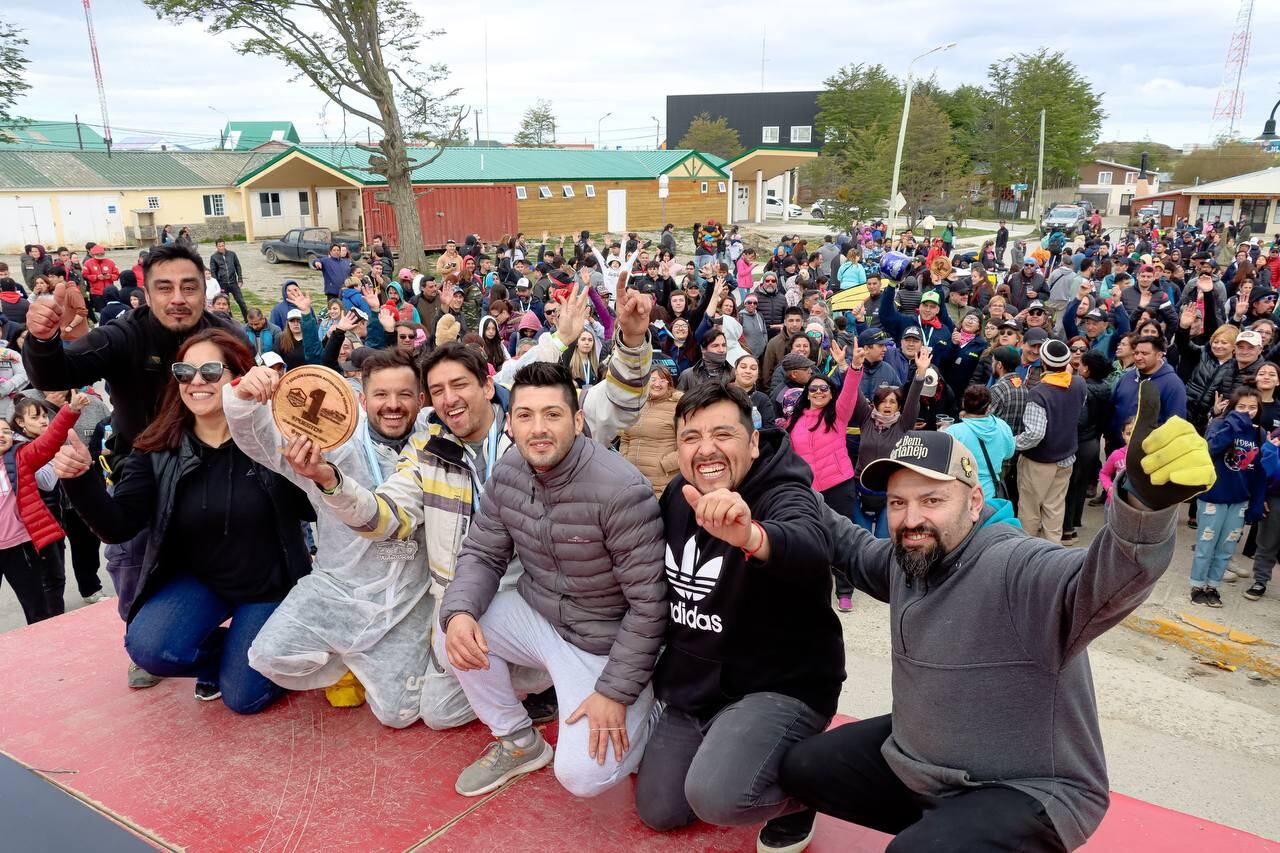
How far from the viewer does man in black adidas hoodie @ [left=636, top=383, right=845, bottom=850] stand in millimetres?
2619

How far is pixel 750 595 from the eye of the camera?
2.77m

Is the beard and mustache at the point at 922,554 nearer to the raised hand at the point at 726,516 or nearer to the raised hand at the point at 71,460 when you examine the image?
the raised hand at the point at 726,516

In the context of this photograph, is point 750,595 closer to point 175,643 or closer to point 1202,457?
point 1202,457

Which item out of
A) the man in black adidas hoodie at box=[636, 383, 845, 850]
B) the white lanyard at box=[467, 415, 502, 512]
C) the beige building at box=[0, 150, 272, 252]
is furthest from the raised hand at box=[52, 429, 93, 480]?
the beige building at box=[0, 150, 272, 252]

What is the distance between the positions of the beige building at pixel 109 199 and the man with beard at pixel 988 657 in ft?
118

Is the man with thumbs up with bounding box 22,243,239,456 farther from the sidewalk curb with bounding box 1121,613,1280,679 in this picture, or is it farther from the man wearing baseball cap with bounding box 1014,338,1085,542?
the sidewalk curb with bounding box 1121,613,1280,679

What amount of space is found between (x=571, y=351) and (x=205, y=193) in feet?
Result: 115

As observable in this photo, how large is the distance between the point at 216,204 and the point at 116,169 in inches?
170

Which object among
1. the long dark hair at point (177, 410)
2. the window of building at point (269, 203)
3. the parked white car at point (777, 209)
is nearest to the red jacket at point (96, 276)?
the long dark hair at point (177, 410)

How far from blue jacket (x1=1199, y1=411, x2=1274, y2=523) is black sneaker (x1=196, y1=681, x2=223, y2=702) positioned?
21.8ft

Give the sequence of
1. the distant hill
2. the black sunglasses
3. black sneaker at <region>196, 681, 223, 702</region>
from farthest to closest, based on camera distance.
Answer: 1. the distant hill
2. black sneaker at <region>196, 681, 223, 702</region>
3. the black sunglasses

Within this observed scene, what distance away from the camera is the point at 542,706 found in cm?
359

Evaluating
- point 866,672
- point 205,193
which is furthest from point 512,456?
point 205,193

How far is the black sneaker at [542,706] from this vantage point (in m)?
3.54
